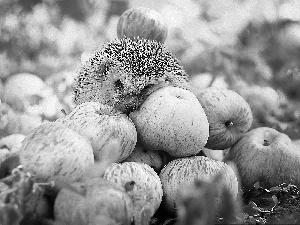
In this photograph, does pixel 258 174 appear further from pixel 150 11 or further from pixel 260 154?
pixel 150 11

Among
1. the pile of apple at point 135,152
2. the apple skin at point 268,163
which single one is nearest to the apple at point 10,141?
the pile of apple at point 135,152

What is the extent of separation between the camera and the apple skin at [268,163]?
129 cm

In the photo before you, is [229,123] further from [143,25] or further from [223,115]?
[143,25]

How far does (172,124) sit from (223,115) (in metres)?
0.24

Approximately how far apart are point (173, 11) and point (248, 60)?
507 millimetres

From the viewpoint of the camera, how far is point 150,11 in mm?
1502

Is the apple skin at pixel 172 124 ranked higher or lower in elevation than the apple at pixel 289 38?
lower

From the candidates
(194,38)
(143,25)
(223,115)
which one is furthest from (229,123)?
(194,38)

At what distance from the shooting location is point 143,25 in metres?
1.46

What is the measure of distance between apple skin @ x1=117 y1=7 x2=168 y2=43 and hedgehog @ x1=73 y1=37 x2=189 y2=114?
140mm

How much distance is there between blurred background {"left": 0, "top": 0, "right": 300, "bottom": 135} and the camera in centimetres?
214

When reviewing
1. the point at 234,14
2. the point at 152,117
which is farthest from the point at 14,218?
the point at 234,14

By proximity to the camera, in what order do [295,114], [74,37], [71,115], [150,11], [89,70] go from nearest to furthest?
[71,115] → [89,70] → [150,11] → [295,114] → [74,37]

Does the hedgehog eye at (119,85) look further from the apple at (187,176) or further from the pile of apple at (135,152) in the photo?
the apple at (187,176)
